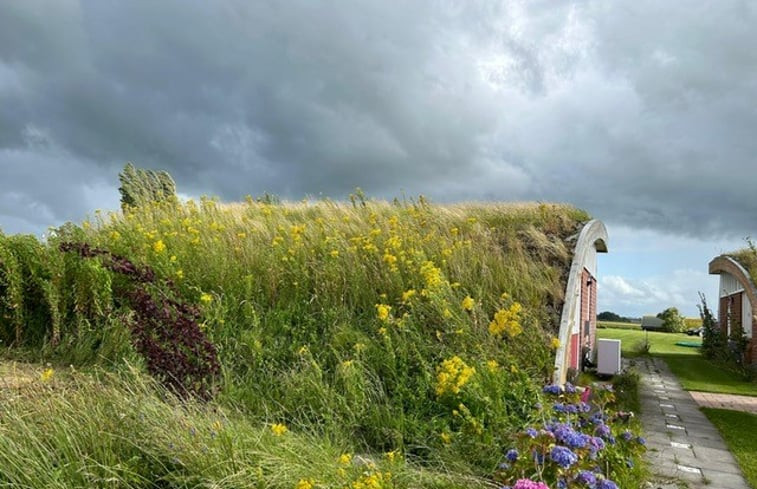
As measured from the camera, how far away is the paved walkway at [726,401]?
29.0 ft

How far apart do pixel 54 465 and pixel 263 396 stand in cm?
169

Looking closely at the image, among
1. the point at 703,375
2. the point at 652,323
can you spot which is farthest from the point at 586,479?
the point at 652,323

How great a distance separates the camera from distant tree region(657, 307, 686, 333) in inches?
1283

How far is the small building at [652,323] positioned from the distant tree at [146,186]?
31614 millimetres

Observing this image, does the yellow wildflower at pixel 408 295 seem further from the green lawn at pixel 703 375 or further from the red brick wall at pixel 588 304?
the green lawn at pixel 703 375

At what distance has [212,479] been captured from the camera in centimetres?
264

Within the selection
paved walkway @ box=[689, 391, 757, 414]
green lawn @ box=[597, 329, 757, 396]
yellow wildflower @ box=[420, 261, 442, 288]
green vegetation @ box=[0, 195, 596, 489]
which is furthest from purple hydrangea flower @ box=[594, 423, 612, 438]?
green lawn @ box=[597, 329, 757, 396]

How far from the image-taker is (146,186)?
1019 cm

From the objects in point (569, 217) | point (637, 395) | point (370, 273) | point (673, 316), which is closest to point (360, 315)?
point (370, 273)

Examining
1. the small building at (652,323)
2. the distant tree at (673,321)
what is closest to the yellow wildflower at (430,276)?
the distant tree at (673,321)

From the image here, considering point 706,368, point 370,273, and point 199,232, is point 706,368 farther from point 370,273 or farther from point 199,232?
point 199,232

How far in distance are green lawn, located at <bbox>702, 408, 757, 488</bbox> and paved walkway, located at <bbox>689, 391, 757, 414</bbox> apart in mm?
507

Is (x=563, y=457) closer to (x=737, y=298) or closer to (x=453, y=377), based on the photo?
(x=453, y=377)

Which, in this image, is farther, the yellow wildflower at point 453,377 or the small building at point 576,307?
the small building at point 576,307
